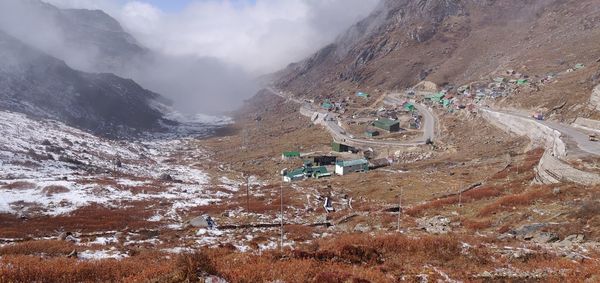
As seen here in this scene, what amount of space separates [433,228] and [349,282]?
64.2 feet

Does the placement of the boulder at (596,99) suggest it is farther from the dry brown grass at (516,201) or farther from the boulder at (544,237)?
the boulder at (544,237)

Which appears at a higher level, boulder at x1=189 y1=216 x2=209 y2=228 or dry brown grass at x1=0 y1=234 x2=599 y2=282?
dry brown grass at x1=0 y1=234 x2=599 y2=282

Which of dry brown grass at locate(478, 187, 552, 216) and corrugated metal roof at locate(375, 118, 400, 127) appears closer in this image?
dry brown grass at locate(478, 187, 552, 216)

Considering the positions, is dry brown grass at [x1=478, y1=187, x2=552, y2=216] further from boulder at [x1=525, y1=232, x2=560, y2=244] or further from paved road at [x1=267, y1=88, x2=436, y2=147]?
paved road at [x1=267, y1=88, x2=436, y2=147]

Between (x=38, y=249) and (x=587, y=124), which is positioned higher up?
(x=587, y=124)

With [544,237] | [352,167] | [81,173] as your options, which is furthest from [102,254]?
[352,167]

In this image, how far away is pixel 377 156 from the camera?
104 meters

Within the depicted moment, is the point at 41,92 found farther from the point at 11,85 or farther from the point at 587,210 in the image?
the point at 587,210

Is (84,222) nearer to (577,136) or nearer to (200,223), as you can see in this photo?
(200,223)

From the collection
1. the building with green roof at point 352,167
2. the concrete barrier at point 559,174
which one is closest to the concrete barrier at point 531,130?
the concrete barrier at point 559,174

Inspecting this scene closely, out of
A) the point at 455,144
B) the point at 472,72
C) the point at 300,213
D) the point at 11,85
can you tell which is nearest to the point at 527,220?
the point at 300,213

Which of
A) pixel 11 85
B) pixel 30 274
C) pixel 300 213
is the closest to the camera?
pixel 30 274

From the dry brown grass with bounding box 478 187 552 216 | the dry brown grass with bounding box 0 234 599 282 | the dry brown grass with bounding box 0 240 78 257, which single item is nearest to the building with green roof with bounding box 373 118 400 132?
the dry brown grass with bounding box 478 187 552 216

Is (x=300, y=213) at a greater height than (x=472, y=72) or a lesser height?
lesser
